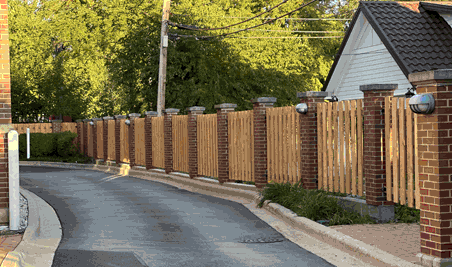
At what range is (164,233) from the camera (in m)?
9.98

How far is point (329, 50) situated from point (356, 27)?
2150 centimetres

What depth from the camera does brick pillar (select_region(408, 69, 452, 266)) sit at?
6.60m

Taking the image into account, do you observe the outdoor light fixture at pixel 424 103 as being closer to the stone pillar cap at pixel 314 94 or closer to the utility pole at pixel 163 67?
the stone pillar cap at pixel 314 94

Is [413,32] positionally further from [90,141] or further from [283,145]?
[90,141]

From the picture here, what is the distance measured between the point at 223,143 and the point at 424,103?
1059 cm

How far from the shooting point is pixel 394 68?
66.2ft

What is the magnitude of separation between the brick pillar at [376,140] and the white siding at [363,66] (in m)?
9.97

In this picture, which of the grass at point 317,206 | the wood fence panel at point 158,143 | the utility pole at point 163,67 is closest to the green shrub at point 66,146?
the utility pole at point 163,67

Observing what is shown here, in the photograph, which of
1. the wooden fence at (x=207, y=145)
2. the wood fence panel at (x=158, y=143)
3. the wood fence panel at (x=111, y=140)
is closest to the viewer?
the wooden fence at (x=207, y=145)

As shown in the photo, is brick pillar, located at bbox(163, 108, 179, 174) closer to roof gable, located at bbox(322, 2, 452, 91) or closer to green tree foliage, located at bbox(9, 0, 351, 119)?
roof gable, located at bbox(322, 2, 452, 91)

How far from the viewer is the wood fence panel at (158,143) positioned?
22844mm

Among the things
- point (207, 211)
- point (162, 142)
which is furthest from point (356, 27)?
point (207, 211)

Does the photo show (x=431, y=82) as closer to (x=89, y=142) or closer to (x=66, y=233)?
(x=66, y=233)

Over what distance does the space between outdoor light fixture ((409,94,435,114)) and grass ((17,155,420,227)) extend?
3.44 m
